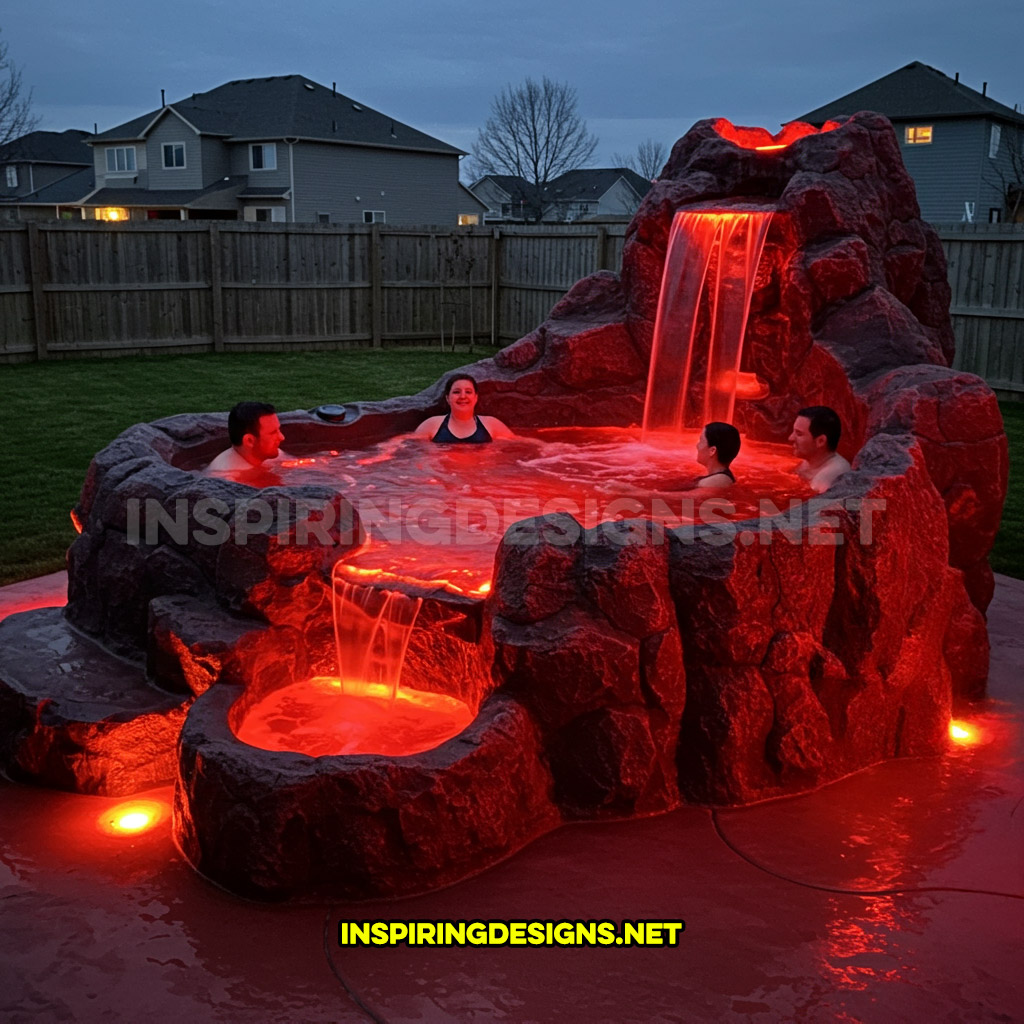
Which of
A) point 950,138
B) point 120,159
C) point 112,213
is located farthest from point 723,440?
point 120,159

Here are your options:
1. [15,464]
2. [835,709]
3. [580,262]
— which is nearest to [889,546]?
[835,709]

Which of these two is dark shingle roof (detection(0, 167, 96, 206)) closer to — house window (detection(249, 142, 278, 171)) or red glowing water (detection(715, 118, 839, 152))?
house window (detection(249, 142, 278, 171))

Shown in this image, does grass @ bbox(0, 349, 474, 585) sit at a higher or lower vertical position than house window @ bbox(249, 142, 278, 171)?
lower

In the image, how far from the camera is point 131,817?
12.8 feet

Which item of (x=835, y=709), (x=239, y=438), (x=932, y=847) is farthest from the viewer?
(x=239, y=438)

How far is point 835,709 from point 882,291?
9.74 ft

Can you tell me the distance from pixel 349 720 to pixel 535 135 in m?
47.3

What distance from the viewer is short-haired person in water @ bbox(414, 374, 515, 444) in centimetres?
727

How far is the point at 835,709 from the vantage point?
165 inches

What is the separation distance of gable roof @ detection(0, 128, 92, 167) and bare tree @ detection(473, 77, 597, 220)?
17.7 meters

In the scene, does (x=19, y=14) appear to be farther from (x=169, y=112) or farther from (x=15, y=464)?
(x=15, y=464)

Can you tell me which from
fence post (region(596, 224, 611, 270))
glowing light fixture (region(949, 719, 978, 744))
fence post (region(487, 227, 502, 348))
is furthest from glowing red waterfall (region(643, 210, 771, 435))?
fence post (region(487, 227, 502, 348))

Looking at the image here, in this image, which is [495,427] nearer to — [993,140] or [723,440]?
[723,440]

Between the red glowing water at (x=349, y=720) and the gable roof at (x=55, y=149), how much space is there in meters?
44.7
